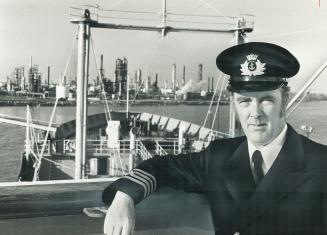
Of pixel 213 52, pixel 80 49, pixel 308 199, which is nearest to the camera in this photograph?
pixel 308 199

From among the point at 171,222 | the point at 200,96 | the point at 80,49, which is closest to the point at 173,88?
the point at 200,96

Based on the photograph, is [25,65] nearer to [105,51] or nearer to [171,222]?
[105,51]

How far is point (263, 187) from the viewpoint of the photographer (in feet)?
3.39

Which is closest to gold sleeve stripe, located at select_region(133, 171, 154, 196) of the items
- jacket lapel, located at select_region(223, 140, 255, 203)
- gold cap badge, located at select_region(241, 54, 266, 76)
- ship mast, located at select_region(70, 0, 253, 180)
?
jacket lapel, located at select_region(223, 140, 255, 203)

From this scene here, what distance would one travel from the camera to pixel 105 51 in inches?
85.7

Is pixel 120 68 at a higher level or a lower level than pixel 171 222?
higher

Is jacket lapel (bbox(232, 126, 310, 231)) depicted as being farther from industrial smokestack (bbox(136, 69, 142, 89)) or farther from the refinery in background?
industrial smokestack (bbox(136, 69, 142, 89))

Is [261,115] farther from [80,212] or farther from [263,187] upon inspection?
[80,212]

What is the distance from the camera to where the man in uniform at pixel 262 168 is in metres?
1.02

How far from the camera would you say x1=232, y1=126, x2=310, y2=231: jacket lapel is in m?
1.03

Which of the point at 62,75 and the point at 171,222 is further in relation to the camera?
the point at 62,75

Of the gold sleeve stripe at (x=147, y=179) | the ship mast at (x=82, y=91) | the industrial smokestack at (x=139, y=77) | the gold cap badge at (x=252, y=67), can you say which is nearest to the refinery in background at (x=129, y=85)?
the industrial smokestack at (x=139, y=77)

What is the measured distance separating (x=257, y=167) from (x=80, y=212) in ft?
1.38

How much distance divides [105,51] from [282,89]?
50.1 inches
